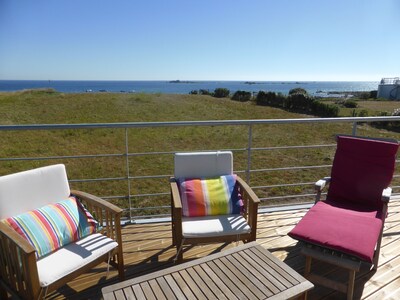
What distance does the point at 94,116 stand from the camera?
47.5 feet

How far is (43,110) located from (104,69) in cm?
1904

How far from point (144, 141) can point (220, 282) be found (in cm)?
899

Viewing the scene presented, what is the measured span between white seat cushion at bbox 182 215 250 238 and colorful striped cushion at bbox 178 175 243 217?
0.06m

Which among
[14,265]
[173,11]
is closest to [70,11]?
[173,11]

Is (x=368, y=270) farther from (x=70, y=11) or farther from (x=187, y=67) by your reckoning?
(x=187, y=67)

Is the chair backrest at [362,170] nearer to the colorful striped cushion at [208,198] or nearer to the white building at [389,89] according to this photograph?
the colorful striped cushion at [208,198]

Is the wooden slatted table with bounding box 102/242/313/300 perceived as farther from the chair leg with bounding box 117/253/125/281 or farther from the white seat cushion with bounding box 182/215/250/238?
the chair leg with bounding box 117/253/125/281

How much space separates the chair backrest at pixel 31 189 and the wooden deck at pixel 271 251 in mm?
678

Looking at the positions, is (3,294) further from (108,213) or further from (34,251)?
(108,213)

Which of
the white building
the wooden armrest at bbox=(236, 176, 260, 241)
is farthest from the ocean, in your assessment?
the wooden armrest at bbox=(236, 176, 260, 241)

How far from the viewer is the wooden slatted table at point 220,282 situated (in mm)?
1392

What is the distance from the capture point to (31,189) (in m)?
2.00

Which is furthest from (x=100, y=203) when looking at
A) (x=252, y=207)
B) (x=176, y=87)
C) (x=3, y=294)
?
(x=176, y=87)

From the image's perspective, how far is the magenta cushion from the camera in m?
1.86
